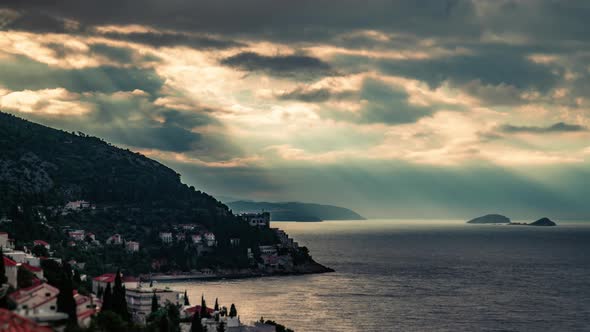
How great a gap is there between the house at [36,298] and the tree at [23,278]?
14.9 feet

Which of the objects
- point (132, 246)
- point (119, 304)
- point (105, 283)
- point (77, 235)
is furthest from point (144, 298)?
point (132, 246)

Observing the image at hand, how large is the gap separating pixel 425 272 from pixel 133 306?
103 meters

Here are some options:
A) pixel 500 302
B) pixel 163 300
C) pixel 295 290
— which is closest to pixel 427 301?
pixel 500 302

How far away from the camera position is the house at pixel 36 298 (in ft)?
168

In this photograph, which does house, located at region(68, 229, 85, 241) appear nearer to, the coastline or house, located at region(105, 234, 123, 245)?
house, located at region(105, 234, 123, 245)

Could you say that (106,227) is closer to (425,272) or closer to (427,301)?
(425,272)

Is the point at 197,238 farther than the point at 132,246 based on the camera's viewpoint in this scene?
Yes

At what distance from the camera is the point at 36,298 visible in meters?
52.9

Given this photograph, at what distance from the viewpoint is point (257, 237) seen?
195500mm

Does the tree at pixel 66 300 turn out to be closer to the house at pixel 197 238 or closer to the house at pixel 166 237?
the house at pixel 197 238

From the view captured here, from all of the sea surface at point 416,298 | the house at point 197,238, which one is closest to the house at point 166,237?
the house at point 197,238

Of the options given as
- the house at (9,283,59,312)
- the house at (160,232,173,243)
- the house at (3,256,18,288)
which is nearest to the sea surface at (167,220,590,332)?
the house at (160,232,173,243)

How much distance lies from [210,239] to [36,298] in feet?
451

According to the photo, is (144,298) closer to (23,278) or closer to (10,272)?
(23,278)
